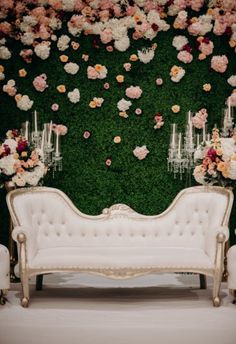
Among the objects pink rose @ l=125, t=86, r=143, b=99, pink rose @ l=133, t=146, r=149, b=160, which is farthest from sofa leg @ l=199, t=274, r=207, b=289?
pink rose @ l=125, t=86, r=143, b=99

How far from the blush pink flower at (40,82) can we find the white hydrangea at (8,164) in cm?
109

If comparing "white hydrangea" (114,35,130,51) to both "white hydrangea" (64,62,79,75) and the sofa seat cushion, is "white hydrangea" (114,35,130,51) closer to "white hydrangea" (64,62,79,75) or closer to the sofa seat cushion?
"white hydrangea" (64,62,79,75)

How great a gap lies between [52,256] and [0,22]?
2.93 meters

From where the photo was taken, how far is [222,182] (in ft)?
17.7

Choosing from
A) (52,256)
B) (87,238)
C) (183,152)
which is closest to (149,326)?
(52,256)

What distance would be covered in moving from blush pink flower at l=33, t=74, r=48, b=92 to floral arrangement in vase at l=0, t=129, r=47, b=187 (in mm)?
875

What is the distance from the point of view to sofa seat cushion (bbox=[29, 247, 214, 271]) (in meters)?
4.56

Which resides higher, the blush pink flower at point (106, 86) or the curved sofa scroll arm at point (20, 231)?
the blush pink flower at point (106, 86)

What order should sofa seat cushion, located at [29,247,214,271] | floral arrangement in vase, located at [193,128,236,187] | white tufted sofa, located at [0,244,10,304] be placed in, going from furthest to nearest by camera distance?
1. floral arrangement in vase, located at [193,128,236,187]
2. sofa seat cushion, located at [29,247,214,271]
3. white tufted sofa, located at [0,244,10,304]

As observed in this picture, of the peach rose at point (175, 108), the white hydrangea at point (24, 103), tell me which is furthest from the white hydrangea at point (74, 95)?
the peach rose at point (175, 108)

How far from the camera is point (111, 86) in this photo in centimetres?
613

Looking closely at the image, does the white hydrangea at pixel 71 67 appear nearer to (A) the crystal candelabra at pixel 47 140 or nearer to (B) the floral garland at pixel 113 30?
(B) the floral garland at pixel 113 30

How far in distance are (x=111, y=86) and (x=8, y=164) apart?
1534 millimetres

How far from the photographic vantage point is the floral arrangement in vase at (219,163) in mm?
5195
